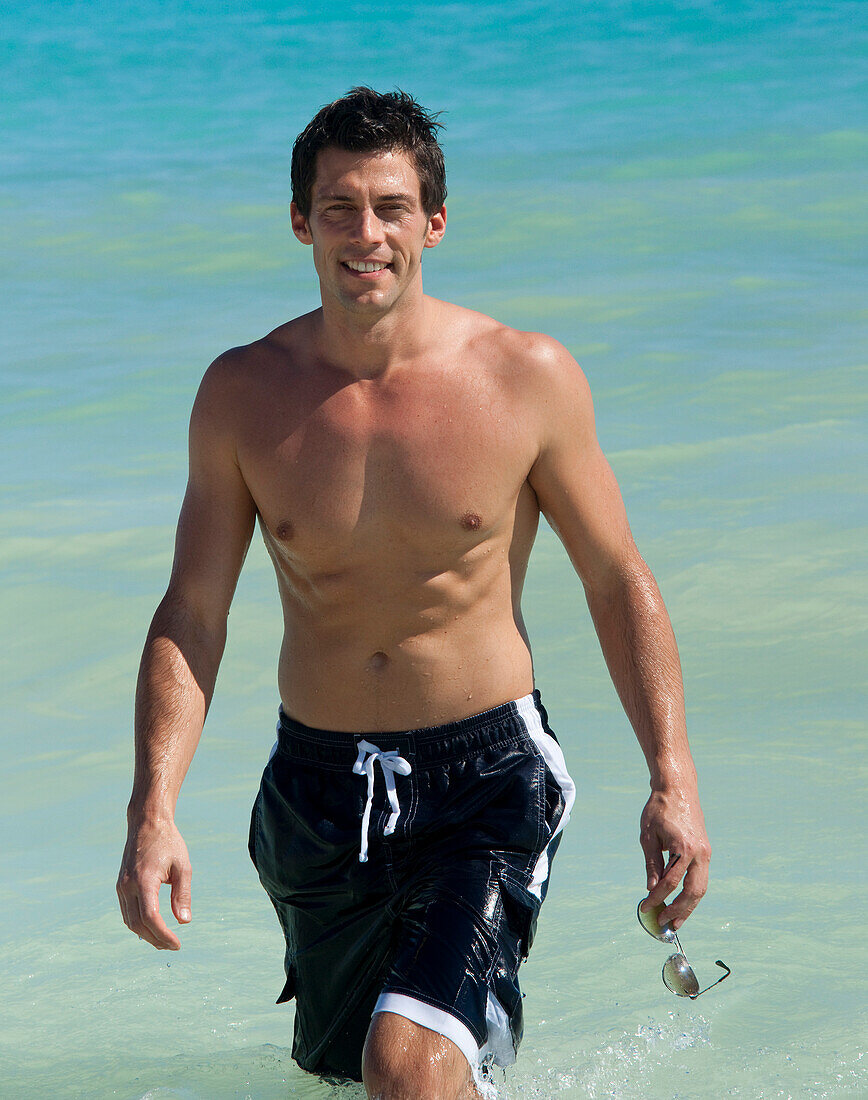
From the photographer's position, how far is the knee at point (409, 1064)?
233 centimetres

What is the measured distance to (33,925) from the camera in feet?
13.2

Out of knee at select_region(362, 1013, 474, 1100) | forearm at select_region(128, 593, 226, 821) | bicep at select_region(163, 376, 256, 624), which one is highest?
bicep at select_region(163, 376, 256, 624)

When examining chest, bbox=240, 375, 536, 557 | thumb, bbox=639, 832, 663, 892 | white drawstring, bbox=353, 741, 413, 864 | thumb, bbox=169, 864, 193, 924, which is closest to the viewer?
thumb, bbox=169, 864, 193, 924

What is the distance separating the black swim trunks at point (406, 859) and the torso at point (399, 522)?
0.08 m

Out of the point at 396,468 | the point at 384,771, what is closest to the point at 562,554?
the point at 396,468

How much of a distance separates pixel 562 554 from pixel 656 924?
350 cm

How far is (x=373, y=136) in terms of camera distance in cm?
272

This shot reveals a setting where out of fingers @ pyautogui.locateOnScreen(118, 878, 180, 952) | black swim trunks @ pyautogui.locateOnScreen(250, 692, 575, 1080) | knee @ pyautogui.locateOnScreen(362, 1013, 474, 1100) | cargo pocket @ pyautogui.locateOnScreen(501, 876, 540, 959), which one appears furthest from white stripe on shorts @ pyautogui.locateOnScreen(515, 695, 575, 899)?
Answer: fingers @ pyautogui.locateOnScreen(118, 878, 180, 952)

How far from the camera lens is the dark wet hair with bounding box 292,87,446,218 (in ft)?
8.93

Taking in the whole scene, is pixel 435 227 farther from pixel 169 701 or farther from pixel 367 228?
pixel 169 701

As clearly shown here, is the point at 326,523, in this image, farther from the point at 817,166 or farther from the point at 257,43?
the point at 257,43

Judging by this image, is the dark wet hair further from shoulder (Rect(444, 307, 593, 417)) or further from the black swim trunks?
the black swim trunks

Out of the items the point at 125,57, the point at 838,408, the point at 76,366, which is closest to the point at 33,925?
the point at 838,408

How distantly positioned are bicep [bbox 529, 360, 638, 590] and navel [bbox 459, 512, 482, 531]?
149mm
